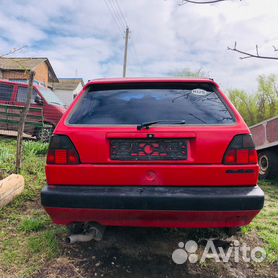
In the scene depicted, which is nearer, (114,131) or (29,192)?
(114,131)

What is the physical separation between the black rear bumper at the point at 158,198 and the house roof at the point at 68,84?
131 ft

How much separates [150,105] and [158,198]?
859mm

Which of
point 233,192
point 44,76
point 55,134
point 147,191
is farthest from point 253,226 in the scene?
point 44,76

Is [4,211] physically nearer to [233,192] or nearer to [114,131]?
[114,131]

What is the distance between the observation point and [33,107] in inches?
366

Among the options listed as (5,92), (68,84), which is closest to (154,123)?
(5,92)

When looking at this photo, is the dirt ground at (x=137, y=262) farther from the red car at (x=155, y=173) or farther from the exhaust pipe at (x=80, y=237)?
the red car at (x=155, y=173)

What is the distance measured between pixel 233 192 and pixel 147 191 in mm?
681

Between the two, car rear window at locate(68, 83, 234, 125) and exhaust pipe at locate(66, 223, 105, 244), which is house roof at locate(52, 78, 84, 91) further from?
exhaust pipe at locate(66, 223, 105, 244)

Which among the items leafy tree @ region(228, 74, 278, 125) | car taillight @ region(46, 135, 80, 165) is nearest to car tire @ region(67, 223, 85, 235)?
car taillight @ region(46, 135, 80, 165)

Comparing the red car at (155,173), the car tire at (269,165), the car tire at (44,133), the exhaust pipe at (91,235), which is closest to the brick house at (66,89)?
the car tire at (44,133)

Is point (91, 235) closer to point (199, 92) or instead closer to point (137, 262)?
point (137, 262)

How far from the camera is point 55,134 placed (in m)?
2.50

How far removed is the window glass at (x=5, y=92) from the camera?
989 centimetres
